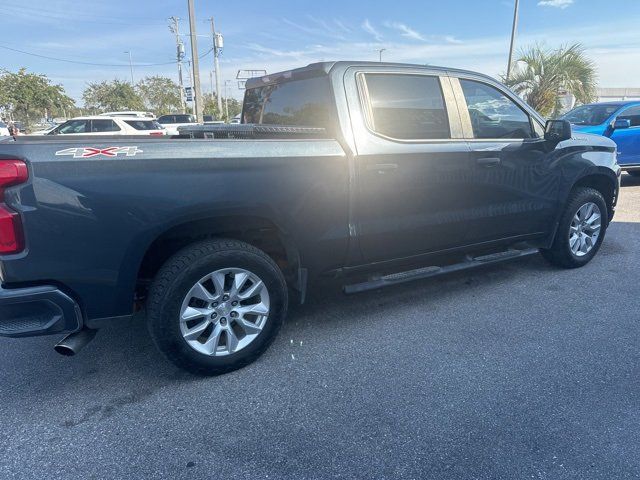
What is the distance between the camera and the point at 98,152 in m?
2.26

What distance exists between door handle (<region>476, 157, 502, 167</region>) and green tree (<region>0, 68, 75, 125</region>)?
40.9 meters

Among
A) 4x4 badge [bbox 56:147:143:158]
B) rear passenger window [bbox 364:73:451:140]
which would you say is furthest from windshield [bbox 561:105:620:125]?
4x4 badge [bbox 56:147:143:158]

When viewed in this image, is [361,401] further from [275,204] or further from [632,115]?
[632,115]

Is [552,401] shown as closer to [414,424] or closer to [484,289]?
[414,424]

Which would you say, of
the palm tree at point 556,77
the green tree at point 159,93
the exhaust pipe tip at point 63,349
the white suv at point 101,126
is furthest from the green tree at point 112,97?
the exhaust pipe tip at point 63,349

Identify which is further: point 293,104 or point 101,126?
point 101,126

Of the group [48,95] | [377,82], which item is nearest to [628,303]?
[377,82]

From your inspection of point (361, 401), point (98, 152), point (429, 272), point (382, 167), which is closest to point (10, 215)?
point (98, 152)

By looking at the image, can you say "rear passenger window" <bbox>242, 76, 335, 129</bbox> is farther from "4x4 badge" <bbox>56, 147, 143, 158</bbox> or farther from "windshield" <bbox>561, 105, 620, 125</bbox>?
"windshield" <bbox>561, 105, 620, 125</bbox>

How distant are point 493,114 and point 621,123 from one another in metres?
6.80

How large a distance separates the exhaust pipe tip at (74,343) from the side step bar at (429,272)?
1.69m

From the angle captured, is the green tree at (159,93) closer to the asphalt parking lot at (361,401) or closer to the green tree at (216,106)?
the green tree at (216,106)

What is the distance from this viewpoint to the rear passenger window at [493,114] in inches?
144

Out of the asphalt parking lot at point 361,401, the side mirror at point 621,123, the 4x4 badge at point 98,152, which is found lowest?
the asphalt parking lot at point 361,401
